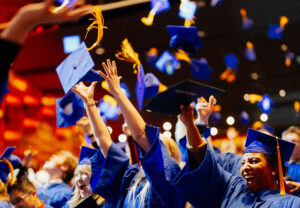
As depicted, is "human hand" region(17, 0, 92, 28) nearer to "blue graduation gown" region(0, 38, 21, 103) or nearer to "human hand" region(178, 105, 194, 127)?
"blue graduation gown" region(0, 38, 21, 103)

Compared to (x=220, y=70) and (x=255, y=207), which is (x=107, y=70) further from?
(x=220, y=70)

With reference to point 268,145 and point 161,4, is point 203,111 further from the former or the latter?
point 161,4

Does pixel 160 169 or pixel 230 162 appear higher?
pixel 160 169

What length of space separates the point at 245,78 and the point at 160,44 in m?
2.33

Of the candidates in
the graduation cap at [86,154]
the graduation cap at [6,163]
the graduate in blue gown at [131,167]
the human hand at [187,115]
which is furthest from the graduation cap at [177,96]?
the graduation cap at [6,163]

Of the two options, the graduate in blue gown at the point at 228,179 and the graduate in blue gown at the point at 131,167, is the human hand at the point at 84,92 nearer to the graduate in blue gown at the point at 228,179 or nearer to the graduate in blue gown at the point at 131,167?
the graduate in blue gown at the point at 131,167

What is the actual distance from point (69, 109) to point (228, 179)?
51.0 inches

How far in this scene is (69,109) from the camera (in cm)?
295

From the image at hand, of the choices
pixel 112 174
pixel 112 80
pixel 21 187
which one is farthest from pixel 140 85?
pixel 21 187

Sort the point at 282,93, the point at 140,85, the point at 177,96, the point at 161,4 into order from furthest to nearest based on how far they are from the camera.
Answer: the point at 282,93 < the point at 161,4 < the point at 140,85 < the point at 177,96

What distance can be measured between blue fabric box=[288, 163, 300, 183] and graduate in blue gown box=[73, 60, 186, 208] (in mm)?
1394

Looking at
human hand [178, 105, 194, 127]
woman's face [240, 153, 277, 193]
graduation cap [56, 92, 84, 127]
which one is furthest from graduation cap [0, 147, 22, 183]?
woman's face [240, 153, 277, 193]

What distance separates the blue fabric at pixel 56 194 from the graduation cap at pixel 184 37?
176cm

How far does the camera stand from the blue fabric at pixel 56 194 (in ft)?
12.9
